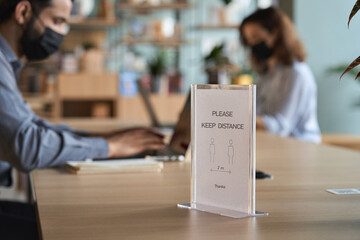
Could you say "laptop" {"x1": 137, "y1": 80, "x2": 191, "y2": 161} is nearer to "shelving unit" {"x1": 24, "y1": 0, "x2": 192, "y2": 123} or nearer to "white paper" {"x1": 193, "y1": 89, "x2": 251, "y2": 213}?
"white paper" {"x1": 193, "y1": 89, "x2": 251, "y2": 213}

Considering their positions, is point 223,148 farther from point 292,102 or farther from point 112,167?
point 292,102

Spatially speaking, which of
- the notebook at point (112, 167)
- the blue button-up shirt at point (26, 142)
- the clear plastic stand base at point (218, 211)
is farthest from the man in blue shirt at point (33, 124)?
the clear plastic stand base at point (218, 211)

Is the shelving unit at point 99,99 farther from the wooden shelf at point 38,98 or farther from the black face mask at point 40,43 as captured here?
the black face mask at point 40,43

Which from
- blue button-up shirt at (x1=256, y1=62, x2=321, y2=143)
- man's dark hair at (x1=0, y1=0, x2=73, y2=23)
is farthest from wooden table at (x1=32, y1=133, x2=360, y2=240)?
blue button-up shirt at (x1=256, y1=62, x2=321, y2=143)

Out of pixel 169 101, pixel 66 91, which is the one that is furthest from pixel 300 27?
pixel 66 91

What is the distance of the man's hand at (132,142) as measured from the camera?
61.8 inches

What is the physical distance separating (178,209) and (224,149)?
121mm

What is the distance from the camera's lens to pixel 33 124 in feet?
4.83

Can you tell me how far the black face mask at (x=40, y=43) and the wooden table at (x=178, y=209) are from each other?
58cm

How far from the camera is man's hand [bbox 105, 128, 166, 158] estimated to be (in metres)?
→ 1.57

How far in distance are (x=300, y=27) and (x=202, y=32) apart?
3360 mm

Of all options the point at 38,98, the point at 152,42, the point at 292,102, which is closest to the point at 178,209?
the point at 292,102

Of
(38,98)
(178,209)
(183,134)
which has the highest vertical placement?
(38,98)

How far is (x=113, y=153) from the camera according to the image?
156cm
